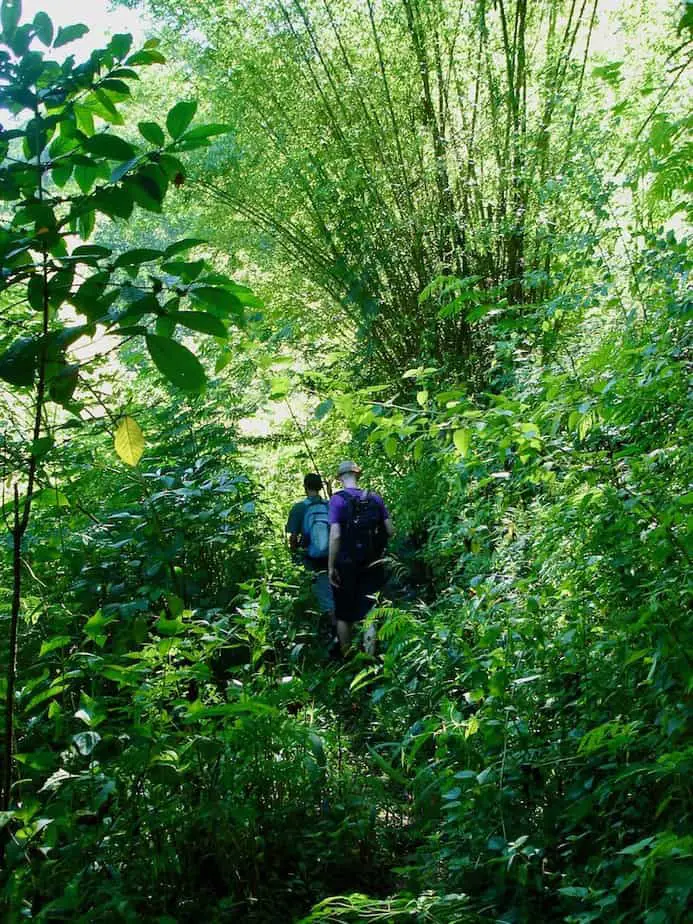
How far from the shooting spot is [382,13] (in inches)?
220

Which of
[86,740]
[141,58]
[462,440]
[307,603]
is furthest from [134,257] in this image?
[307,603]

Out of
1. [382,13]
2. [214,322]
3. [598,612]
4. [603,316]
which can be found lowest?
[598,612]

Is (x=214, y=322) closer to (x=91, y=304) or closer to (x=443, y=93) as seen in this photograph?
(x=91, y=304)

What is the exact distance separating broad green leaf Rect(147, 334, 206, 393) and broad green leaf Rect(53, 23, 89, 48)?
0.49 metres

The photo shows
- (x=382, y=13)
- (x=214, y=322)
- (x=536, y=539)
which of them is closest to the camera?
(x=214, y=322)

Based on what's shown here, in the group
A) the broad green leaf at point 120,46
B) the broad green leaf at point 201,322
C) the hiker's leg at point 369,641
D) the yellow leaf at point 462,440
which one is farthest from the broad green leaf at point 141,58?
the hiker's leg at point 369,641

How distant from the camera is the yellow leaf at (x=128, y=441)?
1378 millimetres

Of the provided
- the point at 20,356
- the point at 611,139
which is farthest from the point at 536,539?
the point at 20,356

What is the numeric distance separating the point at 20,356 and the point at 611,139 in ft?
10.3

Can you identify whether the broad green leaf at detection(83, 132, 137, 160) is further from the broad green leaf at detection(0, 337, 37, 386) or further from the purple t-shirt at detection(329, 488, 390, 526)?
the purple t-shirt at detection(329, 488, 390, 526)

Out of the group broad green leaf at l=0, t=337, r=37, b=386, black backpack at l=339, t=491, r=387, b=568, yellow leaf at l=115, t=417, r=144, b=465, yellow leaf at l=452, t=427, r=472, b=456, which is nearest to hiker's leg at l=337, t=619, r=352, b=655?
black backpack at l=339, t=491, r=387, b=568

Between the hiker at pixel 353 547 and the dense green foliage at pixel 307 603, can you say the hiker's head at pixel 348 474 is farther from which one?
the dense green foliage at pixel 307 603

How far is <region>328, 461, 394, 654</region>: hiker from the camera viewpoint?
15.3ft

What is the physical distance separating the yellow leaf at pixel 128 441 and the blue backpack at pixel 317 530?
11.9ft
